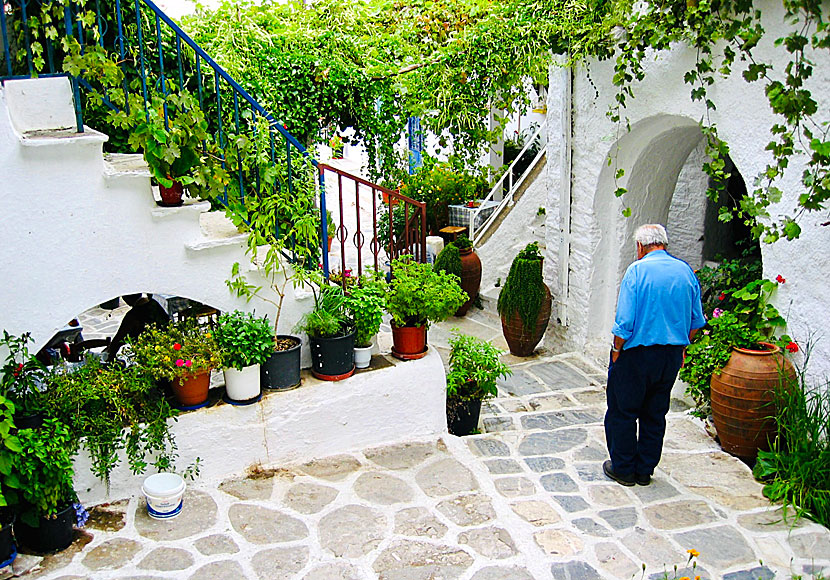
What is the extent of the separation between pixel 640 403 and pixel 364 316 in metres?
1.88

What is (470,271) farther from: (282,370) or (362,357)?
(282,370)

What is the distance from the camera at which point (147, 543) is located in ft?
12.8

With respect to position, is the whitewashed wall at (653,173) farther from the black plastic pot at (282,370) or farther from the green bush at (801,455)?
the black plastic pot at (282,370)

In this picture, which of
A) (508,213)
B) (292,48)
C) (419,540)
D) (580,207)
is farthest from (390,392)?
(508,213)

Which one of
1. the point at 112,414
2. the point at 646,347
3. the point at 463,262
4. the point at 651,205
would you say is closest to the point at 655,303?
the point at 646,347

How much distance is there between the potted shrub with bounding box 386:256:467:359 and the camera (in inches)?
200

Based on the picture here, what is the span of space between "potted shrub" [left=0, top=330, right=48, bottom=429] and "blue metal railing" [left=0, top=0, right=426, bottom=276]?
126 cm

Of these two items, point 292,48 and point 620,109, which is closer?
point 620,109

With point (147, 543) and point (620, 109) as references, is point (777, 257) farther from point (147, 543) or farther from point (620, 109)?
point (147, 543)

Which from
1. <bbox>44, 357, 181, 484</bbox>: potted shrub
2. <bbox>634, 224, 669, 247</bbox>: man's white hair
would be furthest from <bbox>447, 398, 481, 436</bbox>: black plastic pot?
<bbox>44, 357, 181, 484</bbox>: potted shrub

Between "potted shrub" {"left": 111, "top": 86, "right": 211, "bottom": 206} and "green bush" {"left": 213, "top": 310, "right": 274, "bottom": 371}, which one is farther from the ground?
"potted shrub" {"left": 111, "top": 86, "right": 211, "bottom": 206}

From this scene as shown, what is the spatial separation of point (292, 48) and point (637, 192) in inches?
141

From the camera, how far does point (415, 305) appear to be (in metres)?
5.10

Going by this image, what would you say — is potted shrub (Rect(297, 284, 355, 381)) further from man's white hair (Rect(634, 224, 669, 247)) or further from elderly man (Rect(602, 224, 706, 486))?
man's white hair (Rect(634, 224, 669, 247))
